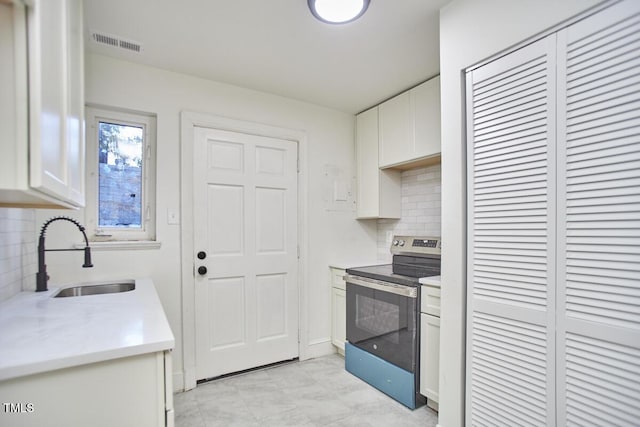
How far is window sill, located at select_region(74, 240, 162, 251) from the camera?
2.15 m

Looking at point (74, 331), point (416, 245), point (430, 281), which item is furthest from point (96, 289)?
point (416, 245)

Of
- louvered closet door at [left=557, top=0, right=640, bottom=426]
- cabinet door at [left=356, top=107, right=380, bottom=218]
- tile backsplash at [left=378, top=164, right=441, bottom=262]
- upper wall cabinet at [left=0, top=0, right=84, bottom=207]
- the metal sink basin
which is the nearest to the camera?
upper wall cabinet at [left=0, top=0, right=84, bottom=207]

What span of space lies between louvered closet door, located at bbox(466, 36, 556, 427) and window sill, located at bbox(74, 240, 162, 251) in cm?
213

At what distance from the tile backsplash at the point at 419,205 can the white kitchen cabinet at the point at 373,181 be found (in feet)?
0.29

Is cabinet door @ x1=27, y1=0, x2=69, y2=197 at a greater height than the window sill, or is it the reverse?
cabinet door @ x1=27, y1=0, x2=69, y2=197

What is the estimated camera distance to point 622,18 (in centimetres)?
114

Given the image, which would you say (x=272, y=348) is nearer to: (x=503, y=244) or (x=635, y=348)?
(x=503, y=244)

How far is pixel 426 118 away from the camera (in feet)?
8.23

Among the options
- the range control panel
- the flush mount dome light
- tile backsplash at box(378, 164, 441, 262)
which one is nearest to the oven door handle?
the range control panel

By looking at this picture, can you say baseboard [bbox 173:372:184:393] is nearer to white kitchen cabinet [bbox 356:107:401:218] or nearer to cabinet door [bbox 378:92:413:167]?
white kitchen cabinet [bbox 356:107:401:218]

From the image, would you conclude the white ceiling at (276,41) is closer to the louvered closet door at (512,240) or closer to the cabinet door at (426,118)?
the cabinet door at (426,118)

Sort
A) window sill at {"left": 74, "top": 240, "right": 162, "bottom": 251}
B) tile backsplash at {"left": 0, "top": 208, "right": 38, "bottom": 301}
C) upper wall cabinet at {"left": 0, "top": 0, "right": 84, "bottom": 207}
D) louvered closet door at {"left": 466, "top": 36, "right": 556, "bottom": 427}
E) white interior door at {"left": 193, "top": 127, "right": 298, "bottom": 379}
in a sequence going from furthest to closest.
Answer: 1. white interior door at {"left": 193, "top": 127, "right": 298, "bottom": 379}
2. window sill at {"left": 74, "top": 240, "right": 162, "bottom": 251}
3. tile backsplash at {"left": 0, "top": 208, "right": 38, "bottom": 301}
4. louvered closet door at {"left": 466, "top": 36, "right": 556, "bottom": 427}
5. upper wall cabinet at {"left": 0, "top": 0, "right": 84, "bottom": 207}

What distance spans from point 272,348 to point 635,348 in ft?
7.89

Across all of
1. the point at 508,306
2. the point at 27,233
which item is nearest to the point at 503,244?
the point at 508,306
